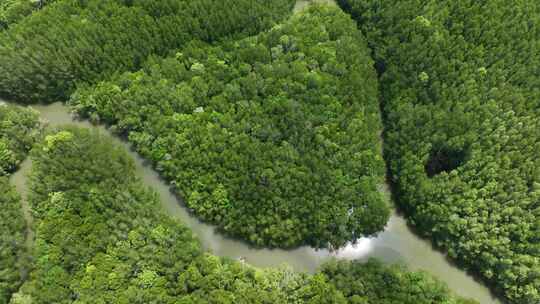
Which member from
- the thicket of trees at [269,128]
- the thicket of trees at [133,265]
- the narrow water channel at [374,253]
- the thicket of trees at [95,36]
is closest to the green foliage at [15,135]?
the thicket of trees at [95,36]

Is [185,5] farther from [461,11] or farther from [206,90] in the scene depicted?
[461,11]

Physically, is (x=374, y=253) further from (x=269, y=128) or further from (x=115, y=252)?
(x=115, y=252)

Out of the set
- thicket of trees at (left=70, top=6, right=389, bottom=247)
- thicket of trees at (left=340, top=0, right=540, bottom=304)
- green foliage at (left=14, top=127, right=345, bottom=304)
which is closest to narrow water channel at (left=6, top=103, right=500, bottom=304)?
thicket of trees at (left=70, top=6, right=389, bottom=247)

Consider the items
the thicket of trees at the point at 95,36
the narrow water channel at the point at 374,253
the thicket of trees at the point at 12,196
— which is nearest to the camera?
the thicket of trees at the point at 12,196

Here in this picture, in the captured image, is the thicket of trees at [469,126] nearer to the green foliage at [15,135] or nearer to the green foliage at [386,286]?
the green foliage at [386,286]

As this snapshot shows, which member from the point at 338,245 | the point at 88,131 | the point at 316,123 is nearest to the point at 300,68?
the point at 316,123

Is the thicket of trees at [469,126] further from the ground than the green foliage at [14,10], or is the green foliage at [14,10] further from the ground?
the green foliage at [14,10]
